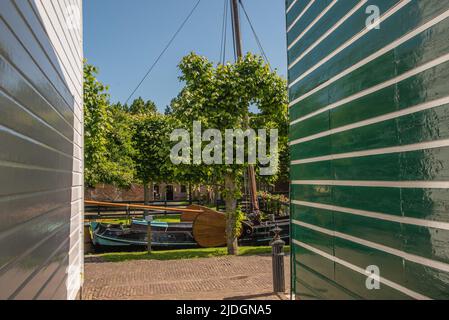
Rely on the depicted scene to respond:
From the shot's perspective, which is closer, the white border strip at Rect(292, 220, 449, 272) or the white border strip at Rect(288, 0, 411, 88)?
the white border strip at Rect(292, 220, 449, 272)

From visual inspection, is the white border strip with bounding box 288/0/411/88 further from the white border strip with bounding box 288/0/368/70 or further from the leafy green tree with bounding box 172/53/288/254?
the leafy green tree with bounding box 172/53/288/254

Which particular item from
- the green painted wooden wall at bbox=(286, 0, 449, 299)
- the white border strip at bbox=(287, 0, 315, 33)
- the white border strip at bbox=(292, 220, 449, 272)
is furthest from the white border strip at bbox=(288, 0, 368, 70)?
the white border strip at bbox=(292, 220, 449, 272)

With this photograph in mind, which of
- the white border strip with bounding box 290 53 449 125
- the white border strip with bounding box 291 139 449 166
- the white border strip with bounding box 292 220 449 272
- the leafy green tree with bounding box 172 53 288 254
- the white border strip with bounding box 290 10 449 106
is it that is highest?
the leafy green tree with bounding box 172 53 288 254

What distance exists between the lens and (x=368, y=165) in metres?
2.51

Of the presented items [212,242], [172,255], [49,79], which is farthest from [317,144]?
[212,242]

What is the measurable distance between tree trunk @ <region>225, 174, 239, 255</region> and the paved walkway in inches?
43.9

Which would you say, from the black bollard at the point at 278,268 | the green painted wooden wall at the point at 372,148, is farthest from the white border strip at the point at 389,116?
the black bollard at the point at 278,268

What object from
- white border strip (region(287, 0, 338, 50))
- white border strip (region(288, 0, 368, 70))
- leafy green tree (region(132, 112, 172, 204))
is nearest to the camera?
white border strip (region(288, 0, 368, 70))

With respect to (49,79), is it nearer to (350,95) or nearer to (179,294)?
(350,95)

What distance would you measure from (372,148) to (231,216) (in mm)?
10376

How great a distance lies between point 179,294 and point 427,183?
19.6 ft

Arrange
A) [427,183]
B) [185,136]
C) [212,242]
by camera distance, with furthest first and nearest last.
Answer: [212,242], [185,136], [427,183]

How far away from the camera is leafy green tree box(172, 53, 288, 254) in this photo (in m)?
11.6
